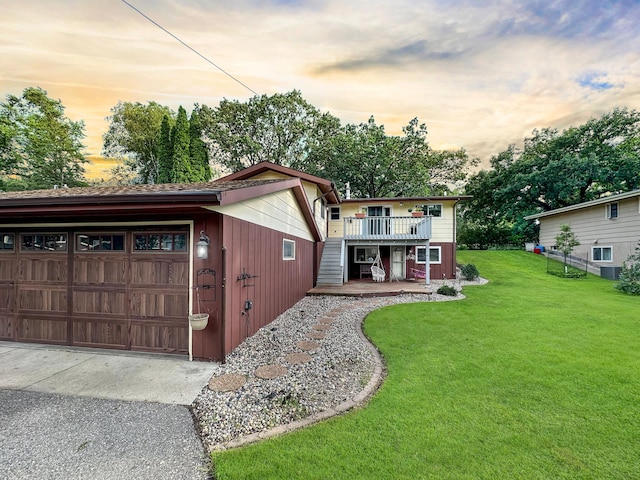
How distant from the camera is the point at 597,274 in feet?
51.5

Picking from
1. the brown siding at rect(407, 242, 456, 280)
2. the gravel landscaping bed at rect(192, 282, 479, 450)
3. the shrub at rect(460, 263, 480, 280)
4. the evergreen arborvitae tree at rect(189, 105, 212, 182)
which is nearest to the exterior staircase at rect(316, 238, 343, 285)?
the brown siding at rect(407, 242, 456, 280)

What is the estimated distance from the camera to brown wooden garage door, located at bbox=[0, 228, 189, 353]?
4711 millimetres

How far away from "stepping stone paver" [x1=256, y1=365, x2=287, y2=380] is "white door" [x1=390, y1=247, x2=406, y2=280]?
1137 cm

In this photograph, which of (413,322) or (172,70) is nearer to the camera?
(413,322)

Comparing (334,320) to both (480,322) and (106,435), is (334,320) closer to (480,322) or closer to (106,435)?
(480,322)

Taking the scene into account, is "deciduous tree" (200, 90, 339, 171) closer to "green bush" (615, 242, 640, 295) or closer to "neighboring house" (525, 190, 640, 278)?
"neighboring house" (525, 190, 640, 278)

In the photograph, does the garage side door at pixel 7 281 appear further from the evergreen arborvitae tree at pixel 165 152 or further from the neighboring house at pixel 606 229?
the neighboring house at pixel 606 229

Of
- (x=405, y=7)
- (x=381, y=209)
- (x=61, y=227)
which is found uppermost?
(x=405, y=7)

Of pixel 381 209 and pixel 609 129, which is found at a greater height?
pixel 609 129

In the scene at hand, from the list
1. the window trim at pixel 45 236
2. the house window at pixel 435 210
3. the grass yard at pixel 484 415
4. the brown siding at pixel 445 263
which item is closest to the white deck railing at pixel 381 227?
the house window at pixel 435 210

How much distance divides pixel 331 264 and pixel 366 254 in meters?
3.05

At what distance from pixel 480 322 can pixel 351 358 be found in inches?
147

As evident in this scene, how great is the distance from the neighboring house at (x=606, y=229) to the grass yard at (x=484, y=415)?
11578mm

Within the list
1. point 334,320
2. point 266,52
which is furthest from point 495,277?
point 266,52
